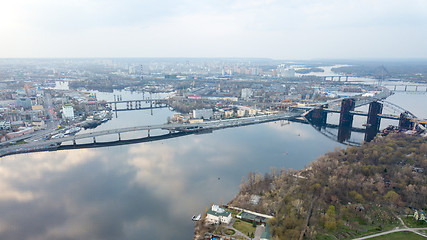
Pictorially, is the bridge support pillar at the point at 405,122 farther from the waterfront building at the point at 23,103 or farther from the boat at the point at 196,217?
the waterfront building at the point at 23,103

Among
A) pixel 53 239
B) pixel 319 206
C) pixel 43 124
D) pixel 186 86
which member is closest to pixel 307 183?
pixel 319 206

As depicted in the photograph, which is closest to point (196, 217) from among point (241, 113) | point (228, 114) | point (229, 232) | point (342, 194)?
point (229, 232)

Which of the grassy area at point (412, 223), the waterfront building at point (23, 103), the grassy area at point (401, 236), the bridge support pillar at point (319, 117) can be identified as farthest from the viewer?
the waterfront building at point (23, 103)

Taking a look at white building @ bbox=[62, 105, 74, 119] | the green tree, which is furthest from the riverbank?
white building @ bbox=[62, 105, 74, 119]

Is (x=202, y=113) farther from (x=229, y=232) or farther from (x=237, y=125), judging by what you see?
(x=229, y=232)

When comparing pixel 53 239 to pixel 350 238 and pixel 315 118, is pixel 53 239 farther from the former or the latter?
pixel 315 118

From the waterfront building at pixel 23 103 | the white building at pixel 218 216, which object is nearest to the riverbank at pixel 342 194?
the white building at pixel 218 216
